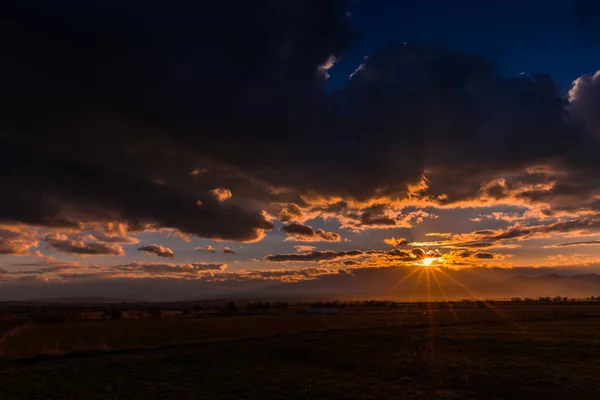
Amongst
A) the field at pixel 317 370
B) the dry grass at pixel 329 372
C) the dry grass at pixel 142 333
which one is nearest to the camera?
the dry grass at pixel 329 372

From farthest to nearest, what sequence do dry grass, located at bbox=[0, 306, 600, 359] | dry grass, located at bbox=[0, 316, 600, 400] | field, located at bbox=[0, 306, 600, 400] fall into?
dry grass, located at bbox=[0, 306, 600, 359] → field, located at bbox=[0, 306, 600, 400] → dry grass, located at bbox=[0, 316, 600, 400]

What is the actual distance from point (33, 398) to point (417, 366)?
25.0m

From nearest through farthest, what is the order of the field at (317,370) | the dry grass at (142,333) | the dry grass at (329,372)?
the dry grass at (329,372) < the field at (317,370) < the dry grass at (142,333)

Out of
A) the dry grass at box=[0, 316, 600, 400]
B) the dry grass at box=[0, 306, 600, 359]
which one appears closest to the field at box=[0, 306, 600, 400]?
the dry grass at box=[0, 316, 600, 400]

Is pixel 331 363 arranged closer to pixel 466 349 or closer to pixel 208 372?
pixel 208 372

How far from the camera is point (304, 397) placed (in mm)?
24250

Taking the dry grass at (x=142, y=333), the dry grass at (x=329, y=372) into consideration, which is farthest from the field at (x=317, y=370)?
the dry grass at (x=142, y=333)

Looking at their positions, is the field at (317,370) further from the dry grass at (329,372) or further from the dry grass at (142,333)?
the dry grass at (142,333)

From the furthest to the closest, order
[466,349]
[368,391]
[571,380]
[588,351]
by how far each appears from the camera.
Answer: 1. [466,349]
2. [588,351]
3. [571,380]
4. [368,391]

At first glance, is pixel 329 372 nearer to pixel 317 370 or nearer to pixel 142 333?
pixel 317 370

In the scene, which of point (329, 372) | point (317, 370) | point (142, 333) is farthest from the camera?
point (142, 333)

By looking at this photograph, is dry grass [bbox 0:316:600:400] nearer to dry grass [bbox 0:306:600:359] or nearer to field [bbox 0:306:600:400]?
field [bbox 0:306:600:400]

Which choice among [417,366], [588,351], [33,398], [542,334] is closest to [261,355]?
[417,366]

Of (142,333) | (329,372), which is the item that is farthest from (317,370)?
(142,333)
